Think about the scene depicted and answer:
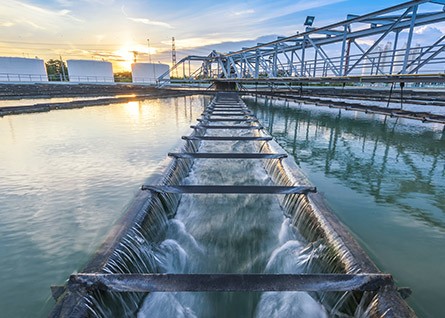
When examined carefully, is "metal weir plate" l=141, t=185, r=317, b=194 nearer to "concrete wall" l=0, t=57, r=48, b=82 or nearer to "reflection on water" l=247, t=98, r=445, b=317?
"reflection on water" l=247, t=98, r=445, b=317

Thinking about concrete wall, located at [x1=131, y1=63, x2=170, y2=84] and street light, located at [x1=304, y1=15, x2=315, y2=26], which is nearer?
street light, located at [x1=304, y1=15, x2=315, y2=26]

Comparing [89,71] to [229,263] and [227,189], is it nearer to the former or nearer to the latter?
[227,189]

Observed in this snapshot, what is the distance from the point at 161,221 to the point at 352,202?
2900mm

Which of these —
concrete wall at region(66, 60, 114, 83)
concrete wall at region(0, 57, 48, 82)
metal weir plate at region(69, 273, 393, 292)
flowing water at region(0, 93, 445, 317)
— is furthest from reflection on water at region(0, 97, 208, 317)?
concrete wall at region(66, 60, 114, 83)

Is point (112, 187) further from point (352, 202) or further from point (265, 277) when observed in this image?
point (352, 202)

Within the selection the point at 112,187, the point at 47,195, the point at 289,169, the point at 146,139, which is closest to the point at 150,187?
the point at 112,187

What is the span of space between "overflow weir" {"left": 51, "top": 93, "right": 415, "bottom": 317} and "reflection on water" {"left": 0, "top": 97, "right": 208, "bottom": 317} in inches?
24.2

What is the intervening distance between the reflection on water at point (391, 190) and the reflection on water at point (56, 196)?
10.6ft

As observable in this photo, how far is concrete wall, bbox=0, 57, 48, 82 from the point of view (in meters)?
31.9

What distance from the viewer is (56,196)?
381 cm

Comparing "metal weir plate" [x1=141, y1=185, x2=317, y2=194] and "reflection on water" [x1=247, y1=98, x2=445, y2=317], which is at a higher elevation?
"metal weir plate" [x1=141, y1=185, x2=317, y2=194]

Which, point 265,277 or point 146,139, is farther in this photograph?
point 146,139

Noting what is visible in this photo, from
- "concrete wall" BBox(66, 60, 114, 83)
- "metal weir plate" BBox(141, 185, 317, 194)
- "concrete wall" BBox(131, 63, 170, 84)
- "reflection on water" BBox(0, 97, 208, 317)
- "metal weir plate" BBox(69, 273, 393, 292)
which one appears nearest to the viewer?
"metal weir plate" BBox(69, 273, 393, 292)

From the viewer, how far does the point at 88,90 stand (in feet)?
87.2
